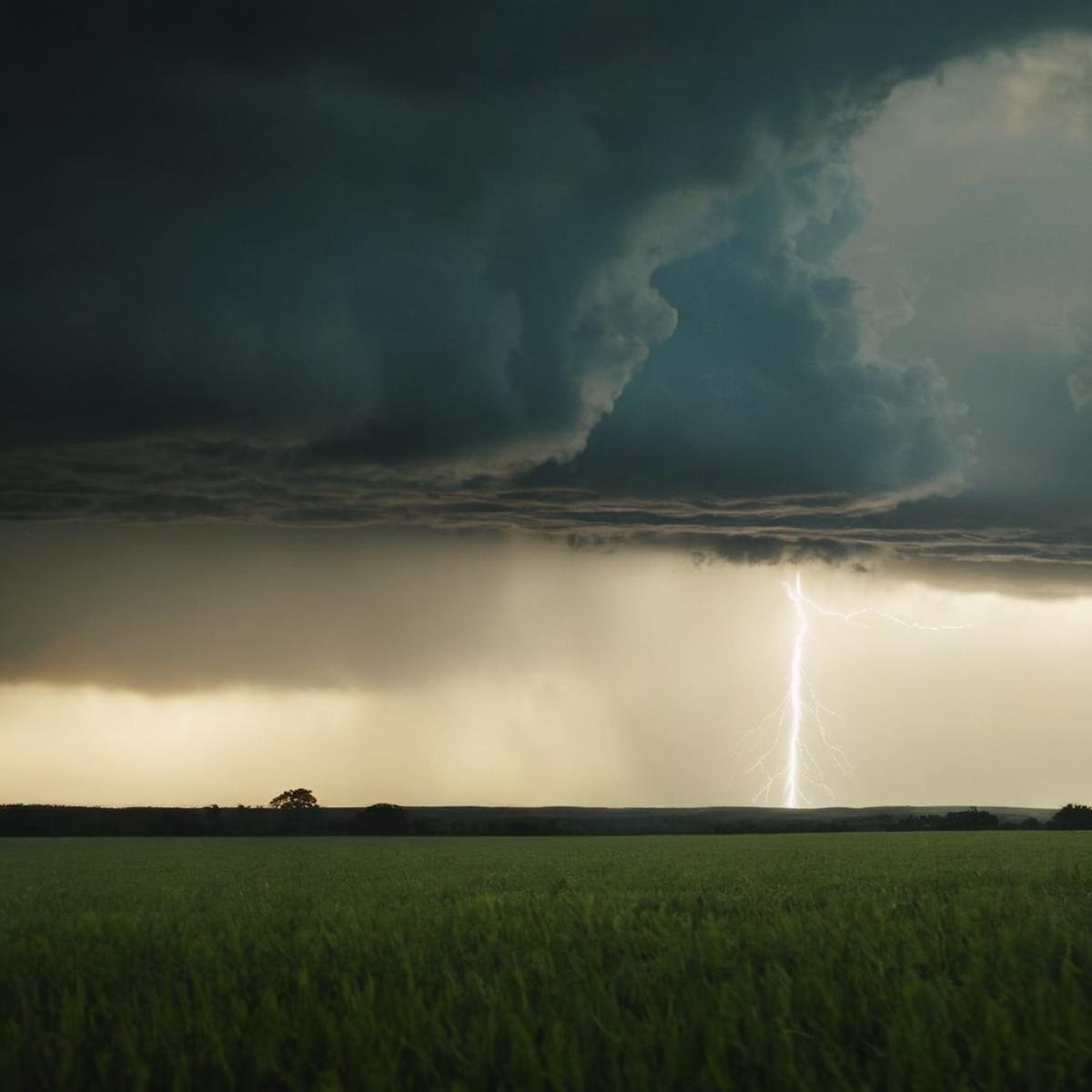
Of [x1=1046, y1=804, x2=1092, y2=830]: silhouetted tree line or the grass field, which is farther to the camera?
[x1=1046, y1=804, x2=1092, y2=830]: silhouetted tree line

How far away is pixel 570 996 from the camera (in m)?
5.20

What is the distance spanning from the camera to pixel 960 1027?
15.2 ft

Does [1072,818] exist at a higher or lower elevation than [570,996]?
higher

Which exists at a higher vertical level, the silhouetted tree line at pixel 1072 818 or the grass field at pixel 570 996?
the silhouetted tree line at pixel 1072 818

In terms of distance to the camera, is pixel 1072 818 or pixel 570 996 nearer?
pixel 570 996

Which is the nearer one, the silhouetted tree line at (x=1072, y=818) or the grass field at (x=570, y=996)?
the grass field at (x=570, y=996)

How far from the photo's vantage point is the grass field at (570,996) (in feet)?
13.5

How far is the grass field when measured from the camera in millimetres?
4117

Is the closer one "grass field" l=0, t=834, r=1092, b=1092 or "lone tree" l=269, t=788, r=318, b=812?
"grass field" l=0, t=834, r=1092, b=1092

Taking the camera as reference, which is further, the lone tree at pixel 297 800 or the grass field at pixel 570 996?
the lone tree at pixel 297 800

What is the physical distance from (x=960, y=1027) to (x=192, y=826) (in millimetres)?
102924

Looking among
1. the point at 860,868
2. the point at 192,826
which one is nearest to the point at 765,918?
the point at 860,868

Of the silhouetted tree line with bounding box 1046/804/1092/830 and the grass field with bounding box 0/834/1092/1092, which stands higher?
the silhouetted tree line with bounding box 1046/804/1092/830

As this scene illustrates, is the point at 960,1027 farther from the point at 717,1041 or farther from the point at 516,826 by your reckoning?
the point at 516,826
